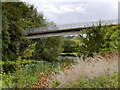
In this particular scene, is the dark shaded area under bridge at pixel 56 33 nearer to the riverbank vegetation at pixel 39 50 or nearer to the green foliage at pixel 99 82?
the riverbank vegetation at pixel 39 50

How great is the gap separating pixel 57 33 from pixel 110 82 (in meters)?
11.6

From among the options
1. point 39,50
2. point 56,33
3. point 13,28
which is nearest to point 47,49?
point 39,50

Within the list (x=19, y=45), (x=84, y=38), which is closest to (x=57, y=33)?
(x=19, y=45)

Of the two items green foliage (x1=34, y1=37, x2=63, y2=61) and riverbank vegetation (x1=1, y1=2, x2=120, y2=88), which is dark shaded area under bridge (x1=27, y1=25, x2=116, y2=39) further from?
green foliage (x1=34, y1=37, x2=63, y2=61)

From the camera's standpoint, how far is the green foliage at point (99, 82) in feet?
13.0

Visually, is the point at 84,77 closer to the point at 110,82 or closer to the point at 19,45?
the point at 110,82

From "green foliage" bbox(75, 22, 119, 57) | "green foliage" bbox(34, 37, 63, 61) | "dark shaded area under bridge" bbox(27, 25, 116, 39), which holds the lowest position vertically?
"green foliage" bbox(34, 37, 63, 61)

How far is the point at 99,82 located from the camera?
4148 mm

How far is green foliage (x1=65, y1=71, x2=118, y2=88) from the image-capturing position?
396 cm

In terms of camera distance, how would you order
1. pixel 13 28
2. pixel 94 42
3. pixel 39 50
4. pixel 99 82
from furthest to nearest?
pixel 39 50 < pixel 13 28 < pixel 94 42 < pixel 99 82

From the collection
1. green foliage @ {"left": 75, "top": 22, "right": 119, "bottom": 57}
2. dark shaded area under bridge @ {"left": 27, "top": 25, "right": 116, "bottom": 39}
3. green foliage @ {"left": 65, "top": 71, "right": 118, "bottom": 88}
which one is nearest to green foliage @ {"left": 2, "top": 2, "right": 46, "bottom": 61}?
dark shaded area under bridge @ {"left": 27, "top": 25, "right": 116, "bottom": 39}

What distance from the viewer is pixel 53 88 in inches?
173

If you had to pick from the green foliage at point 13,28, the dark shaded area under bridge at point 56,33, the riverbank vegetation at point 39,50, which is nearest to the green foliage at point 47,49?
Result: the riverbank vegetation at point 39,50

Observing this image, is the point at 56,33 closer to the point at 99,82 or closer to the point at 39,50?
the point at 39,50
